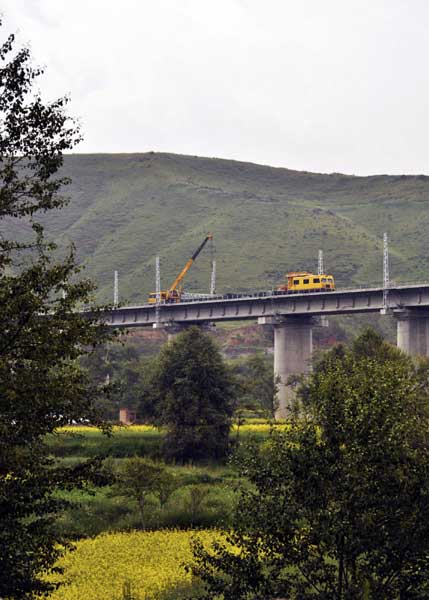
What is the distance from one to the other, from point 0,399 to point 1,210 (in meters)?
4.29

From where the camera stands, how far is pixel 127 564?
36406mm

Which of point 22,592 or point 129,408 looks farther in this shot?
point 129,408

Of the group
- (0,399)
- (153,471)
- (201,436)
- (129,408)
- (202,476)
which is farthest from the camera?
(129,408)

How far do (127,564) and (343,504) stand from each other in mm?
18669

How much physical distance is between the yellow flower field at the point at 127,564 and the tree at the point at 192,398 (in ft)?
58.1

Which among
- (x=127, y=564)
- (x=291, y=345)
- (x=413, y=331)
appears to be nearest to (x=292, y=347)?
(x=291, y=345)

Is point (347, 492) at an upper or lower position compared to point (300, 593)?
upper

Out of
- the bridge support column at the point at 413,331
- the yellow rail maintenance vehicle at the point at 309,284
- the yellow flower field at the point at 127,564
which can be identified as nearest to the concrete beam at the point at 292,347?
the yellow rail maintenance vehicle at the point at 309,284

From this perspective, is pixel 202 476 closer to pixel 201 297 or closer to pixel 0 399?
pixel 0 399

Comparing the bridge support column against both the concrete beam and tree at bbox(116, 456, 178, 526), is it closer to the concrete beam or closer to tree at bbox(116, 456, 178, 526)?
the concrete beam

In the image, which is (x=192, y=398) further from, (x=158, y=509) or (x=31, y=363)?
(x=31, y=363)

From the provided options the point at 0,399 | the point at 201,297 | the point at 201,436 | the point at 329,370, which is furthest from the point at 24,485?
the point at 201,297

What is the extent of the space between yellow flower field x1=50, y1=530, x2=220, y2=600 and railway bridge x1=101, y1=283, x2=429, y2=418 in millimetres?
62511

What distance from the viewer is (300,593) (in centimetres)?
2014
